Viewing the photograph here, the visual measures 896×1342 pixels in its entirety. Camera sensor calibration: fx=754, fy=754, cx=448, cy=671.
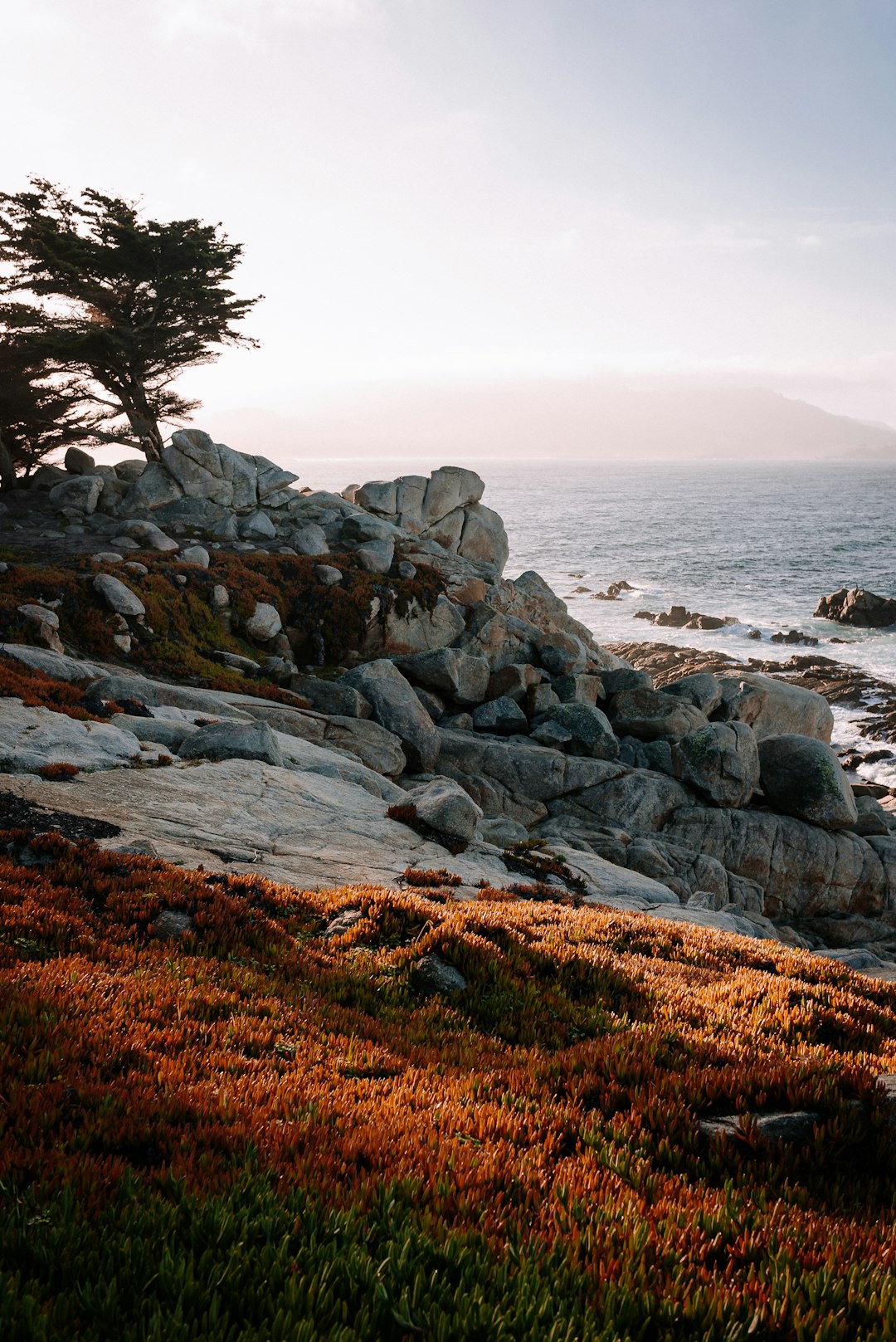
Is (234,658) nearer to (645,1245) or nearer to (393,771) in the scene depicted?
(393,771)

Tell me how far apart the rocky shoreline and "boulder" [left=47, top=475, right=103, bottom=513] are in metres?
0.16

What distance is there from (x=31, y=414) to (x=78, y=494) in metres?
7.91

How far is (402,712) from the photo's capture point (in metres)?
29.8

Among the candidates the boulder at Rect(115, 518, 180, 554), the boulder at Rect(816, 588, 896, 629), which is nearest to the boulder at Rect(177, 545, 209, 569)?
the boulder at Rect(115, 518, 180, 554)

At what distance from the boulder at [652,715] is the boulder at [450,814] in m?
18.3

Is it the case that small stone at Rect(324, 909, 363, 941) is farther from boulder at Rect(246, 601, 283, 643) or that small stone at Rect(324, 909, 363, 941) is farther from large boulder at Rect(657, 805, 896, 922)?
boulder at Rect(246, 601, 283, 643)

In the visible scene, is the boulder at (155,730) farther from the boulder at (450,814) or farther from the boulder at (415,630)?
the boulder at (415,630)

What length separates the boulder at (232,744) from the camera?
1950cm

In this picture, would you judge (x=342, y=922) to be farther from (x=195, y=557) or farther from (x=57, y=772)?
(x=195, y=557)

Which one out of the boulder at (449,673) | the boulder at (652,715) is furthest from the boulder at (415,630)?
the boulder at (652,715)

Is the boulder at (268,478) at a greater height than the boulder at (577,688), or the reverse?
the boulder at (268,478)

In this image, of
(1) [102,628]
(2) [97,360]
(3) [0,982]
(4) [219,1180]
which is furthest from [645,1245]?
(2) [97,360]

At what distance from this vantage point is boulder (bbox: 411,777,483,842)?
61.4 feet

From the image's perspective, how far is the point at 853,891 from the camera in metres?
30.0
